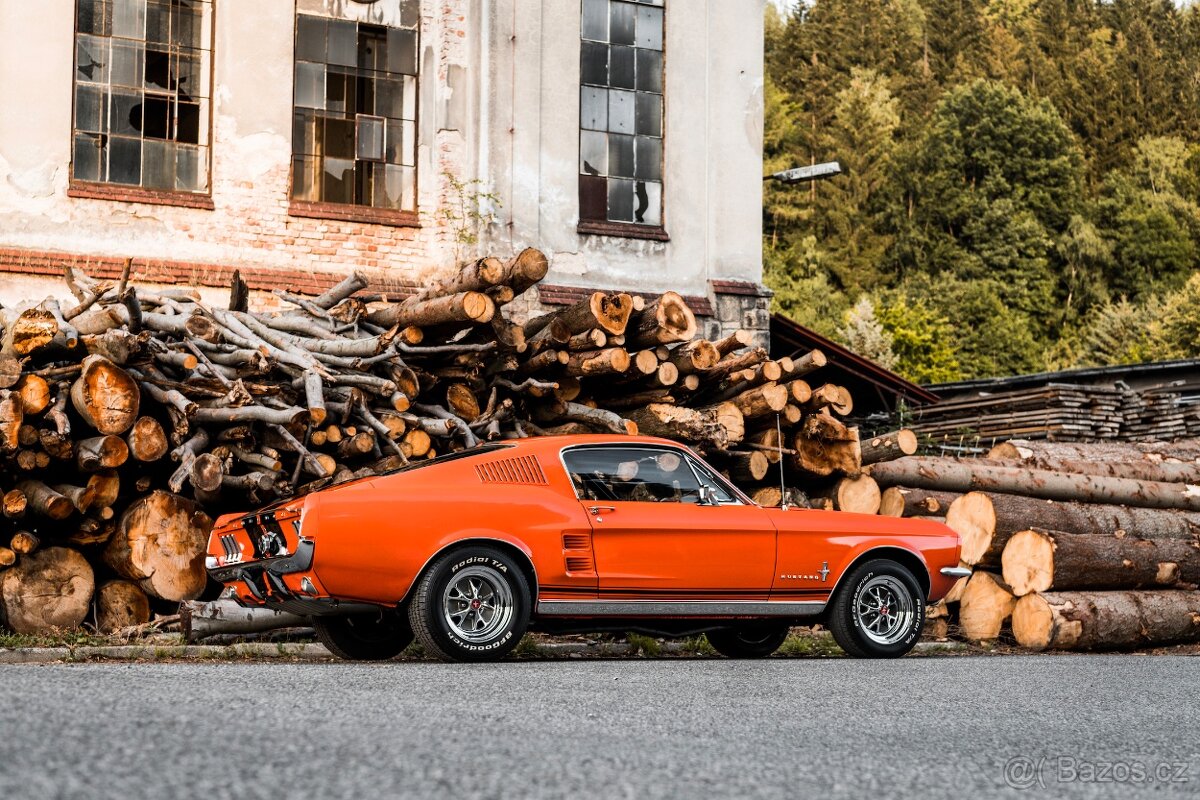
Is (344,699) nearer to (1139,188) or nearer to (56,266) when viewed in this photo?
(56,266)

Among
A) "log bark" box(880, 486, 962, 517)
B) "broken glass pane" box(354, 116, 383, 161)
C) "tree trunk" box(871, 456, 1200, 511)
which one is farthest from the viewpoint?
"broken glass pane" box(354, 116, 383, 161)

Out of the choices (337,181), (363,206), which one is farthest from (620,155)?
(337,181)

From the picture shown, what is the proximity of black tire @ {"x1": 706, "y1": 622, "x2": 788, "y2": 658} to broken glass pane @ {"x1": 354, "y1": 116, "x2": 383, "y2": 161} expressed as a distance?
8323 millimetres

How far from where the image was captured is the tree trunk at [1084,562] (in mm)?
13016

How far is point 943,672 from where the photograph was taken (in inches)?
363

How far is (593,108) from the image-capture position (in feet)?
59.4

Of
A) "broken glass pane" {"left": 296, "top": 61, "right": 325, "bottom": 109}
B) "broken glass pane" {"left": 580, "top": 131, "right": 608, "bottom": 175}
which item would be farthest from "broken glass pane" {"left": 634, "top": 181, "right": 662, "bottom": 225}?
"broken glass pane" {"left": 296, "top": 61, "right": 325, "bottom": 109}

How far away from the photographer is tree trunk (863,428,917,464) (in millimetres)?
14508

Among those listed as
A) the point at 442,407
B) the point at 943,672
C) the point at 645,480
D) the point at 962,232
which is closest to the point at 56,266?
the point at 442,407

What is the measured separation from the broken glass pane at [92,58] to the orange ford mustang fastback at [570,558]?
8132 millimetres

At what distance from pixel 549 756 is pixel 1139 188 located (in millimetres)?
70350

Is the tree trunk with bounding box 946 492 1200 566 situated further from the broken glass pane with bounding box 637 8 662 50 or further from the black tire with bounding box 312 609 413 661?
the broken glass pane with bounding box 637 8 662 50

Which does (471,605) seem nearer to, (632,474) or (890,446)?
(632,474)

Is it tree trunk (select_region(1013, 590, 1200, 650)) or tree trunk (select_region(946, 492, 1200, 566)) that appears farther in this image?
tree trunk (select_region(946, 492, 1200, 566))
